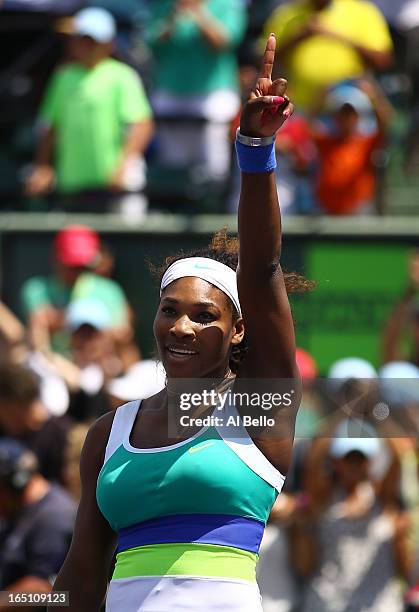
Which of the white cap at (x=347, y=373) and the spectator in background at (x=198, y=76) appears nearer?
the white cap at (x=347, y=373)

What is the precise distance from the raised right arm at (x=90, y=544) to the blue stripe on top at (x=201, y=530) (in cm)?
19

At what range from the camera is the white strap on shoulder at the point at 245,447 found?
286cm

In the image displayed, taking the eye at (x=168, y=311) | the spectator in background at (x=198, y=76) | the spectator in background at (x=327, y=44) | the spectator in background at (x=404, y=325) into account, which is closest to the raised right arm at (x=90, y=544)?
the eye at (x=168, y=311)

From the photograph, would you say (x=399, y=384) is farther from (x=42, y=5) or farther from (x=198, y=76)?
(x=42, y=5)

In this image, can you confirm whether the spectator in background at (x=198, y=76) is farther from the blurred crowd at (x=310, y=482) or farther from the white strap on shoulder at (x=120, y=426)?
the white strap on shoulder at (x=120, y=426)

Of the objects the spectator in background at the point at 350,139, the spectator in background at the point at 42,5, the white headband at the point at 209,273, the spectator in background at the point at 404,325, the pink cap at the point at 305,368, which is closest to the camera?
the white headband at the point at 209,273

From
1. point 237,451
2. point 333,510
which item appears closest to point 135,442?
point 237,451

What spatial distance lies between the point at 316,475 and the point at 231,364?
2.84 meters

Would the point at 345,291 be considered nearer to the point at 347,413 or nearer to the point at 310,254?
the point at 310,254

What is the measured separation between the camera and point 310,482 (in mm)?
5766

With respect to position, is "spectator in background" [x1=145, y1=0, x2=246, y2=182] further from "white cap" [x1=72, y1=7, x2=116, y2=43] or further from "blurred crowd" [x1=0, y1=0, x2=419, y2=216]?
"white cap" [x1=72, y1=7, x2=116, y2=43]

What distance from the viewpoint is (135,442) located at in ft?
Answer: 9.72

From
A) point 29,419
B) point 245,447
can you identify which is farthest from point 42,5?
point 245,447

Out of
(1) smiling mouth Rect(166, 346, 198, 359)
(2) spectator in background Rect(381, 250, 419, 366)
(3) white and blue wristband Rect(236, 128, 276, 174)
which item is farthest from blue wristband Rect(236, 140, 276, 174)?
(2) spectator in background Rect(381, 250, 419, 366)
